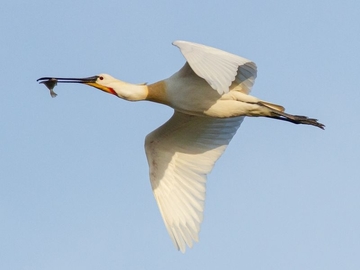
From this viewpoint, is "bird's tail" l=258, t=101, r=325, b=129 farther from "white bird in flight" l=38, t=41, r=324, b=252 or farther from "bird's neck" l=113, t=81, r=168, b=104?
"bird's neck" l=113, t=81, r=168, b=104

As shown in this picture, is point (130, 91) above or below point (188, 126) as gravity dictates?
above

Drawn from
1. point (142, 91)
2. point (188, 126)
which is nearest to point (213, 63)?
point (142, 91)

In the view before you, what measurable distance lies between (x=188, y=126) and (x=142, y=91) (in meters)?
1.22

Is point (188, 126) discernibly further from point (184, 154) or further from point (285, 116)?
point (285, 116)

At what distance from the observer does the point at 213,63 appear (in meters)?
14.3

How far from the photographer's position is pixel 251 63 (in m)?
16.0

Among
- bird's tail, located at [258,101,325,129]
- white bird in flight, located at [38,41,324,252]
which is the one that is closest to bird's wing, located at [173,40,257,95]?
white bird in flight, located at [38,41,324,252]

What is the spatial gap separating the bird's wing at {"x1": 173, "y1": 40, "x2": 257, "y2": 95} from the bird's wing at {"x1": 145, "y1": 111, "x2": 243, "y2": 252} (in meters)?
2.07

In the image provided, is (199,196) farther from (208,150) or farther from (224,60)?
(224,60)

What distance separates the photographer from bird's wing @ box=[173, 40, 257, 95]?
13.8m

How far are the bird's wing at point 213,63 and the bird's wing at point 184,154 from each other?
207 cm

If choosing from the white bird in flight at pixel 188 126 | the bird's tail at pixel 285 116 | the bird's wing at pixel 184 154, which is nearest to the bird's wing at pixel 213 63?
the white bird in flight at pixel 188 126

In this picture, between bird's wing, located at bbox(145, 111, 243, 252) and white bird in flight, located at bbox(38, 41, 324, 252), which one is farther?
bird's wing, located at bbox(145, 111, 243, 252)

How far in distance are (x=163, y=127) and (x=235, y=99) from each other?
5.16 ft
